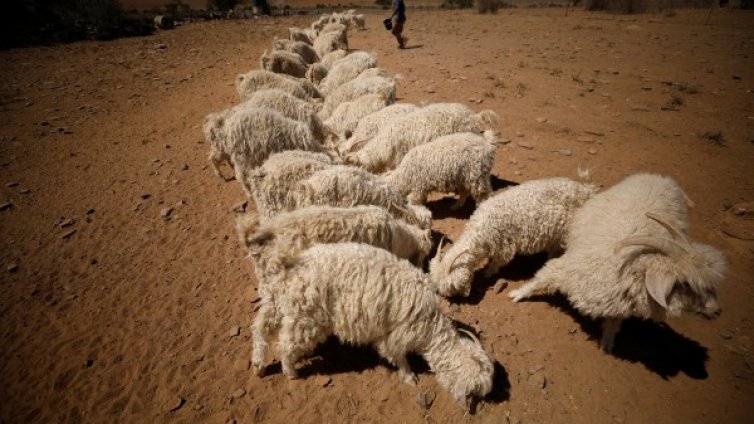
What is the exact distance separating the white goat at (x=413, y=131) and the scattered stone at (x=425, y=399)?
12.9 ft

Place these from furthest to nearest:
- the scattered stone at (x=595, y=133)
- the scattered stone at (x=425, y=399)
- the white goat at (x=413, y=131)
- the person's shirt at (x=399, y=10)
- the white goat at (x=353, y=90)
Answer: the person's shirt at (x=399, y=10) → the white goat at (x=353, y=90) → the scattered stone at (x=595, y=133) → the white goat at (x=413, y=131) → the scattered stone at (x=425, y=399)

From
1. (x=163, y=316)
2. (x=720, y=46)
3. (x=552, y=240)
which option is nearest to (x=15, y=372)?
(x=163, y=316)

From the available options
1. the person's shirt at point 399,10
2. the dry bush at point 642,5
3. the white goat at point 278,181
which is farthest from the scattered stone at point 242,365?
the dry bush at point 642,5

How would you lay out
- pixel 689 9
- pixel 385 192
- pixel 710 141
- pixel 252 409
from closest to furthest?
1. pixel 252 409
2. pixel 385 192
3. pixel 710 141
4. pixel 689 9

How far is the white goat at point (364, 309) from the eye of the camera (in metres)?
3.10

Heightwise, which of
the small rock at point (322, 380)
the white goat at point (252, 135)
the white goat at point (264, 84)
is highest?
the white goat at point (264, 84)

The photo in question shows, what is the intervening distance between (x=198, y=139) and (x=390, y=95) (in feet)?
16.1

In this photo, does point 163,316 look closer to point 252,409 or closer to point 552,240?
point 252,409

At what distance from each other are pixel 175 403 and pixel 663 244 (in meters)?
5.13

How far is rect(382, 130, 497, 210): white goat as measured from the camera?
17.0 ft

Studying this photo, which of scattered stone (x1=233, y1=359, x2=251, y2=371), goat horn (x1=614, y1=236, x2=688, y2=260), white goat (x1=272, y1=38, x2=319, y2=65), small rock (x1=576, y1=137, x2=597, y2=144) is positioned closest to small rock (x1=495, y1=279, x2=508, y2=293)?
goat horn (x1=614, y1=236, x2=688, y2=260)

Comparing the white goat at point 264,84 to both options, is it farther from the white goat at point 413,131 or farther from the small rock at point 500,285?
the small rock at point 500,285

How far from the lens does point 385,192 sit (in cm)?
468

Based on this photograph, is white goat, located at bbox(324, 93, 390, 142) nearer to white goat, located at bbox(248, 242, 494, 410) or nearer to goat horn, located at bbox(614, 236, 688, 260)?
white goat, located at bbox(248, 242, 494, 410)
